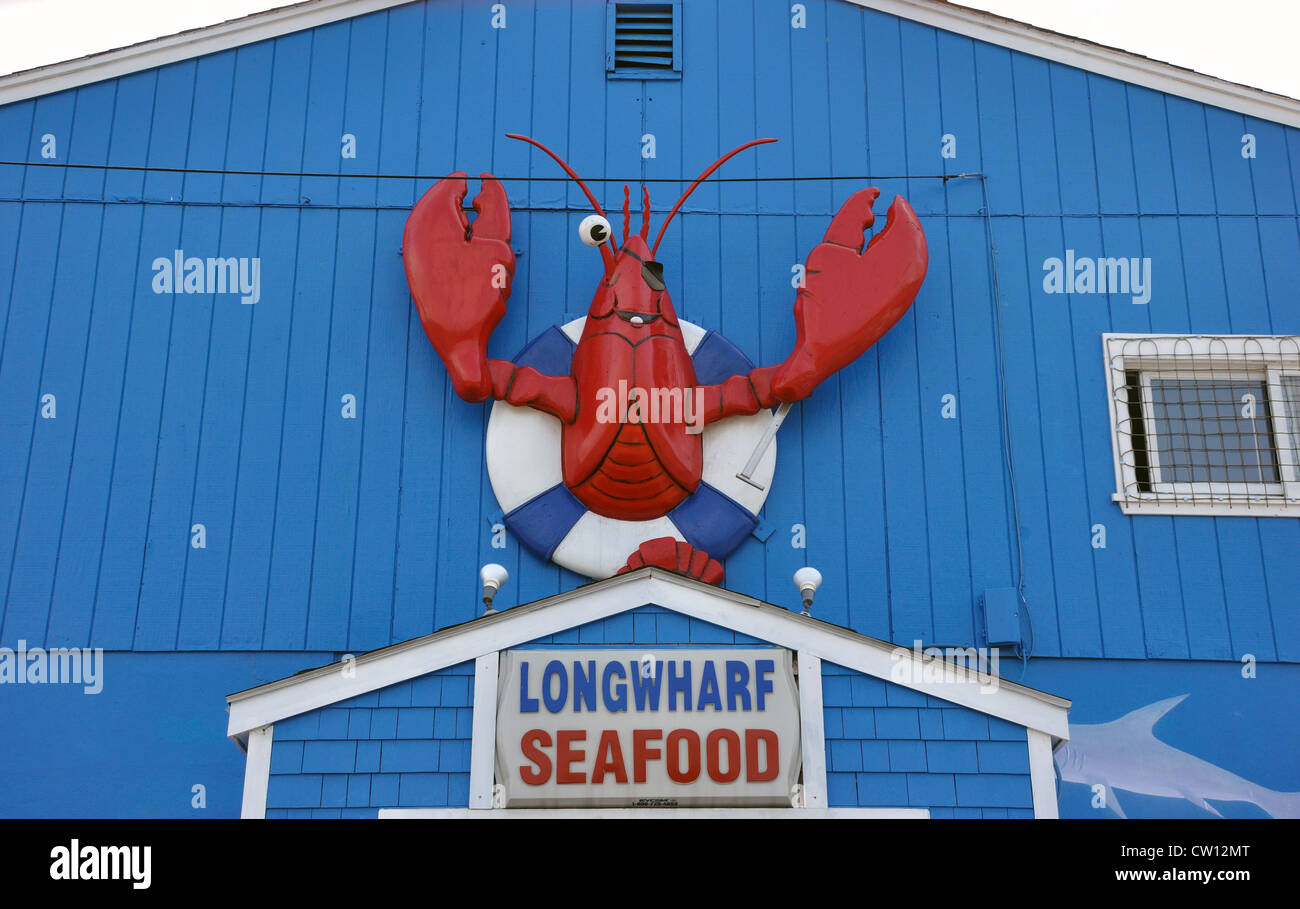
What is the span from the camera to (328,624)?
26.7 ft

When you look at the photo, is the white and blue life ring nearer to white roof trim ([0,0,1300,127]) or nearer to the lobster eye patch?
the lobster eye patch

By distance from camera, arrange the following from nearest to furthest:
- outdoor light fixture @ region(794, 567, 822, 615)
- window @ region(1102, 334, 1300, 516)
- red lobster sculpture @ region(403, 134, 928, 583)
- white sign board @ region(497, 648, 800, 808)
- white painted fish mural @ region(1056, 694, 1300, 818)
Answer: white sign board @ region(497, 648, 800, 808), outdoor light fixture @ region(794, 567, 822, 615), white painted fish mural @ region(1056, 694, 1300, 818), red lobster sculpture @ region(403, 134, 928, 583), window @ region(1102, 334, 1300, 516)

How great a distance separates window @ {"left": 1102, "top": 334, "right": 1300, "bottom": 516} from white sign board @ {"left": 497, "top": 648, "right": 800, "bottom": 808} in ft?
10.7

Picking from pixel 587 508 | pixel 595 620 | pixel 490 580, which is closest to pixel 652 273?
pixel 587 508

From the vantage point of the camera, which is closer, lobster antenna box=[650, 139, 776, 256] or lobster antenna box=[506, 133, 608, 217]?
lobster antenna box=[506, 133, 608, 217]

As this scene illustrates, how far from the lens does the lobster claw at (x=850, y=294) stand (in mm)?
8375

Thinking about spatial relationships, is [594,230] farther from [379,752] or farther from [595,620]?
[379,752]

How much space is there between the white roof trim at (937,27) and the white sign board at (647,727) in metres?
5.02

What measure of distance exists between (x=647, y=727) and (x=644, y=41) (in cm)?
503

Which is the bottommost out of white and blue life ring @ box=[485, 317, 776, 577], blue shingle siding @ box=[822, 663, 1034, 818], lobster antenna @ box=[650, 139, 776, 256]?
blue shingle siding @ box=[822, 663, 1034, 818]

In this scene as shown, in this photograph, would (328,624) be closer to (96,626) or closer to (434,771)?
(96,626)

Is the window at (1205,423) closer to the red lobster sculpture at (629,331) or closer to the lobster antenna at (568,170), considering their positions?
the red lobster sculpture at (629,331)

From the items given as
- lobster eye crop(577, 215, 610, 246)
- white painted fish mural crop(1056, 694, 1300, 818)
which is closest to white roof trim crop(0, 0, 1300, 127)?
lobster eye crop(577, 215, 610, 246)

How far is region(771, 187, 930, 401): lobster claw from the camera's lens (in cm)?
838
